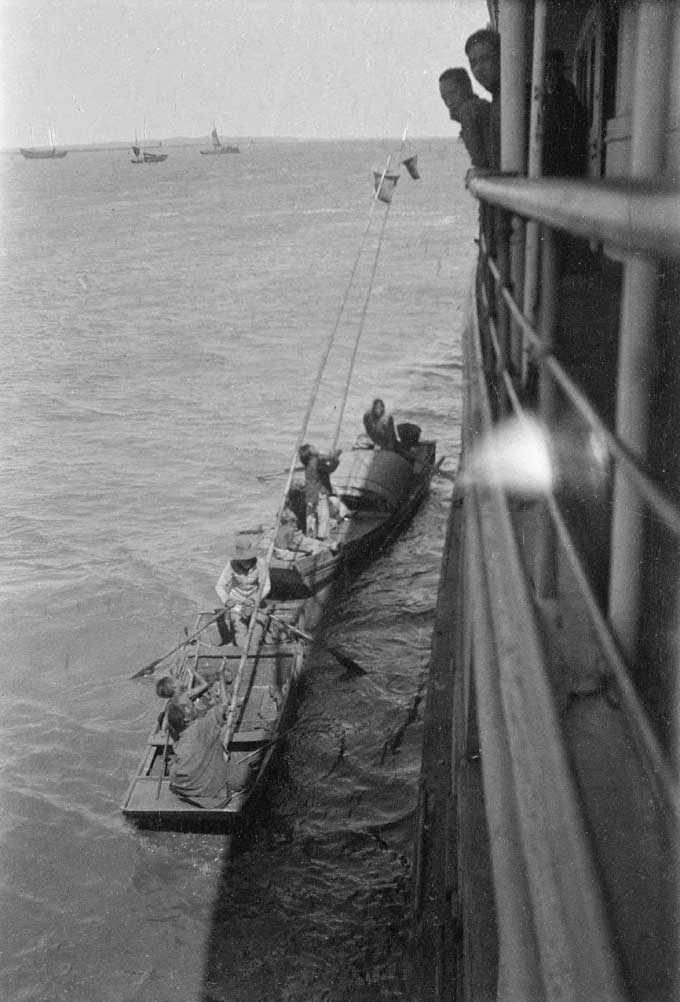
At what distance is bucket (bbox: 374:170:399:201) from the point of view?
14.5 m

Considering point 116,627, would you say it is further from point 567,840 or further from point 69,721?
point 567,840

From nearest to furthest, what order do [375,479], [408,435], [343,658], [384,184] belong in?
[343,658], [384,184], [375,479], [408,435]

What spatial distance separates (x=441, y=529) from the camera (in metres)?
19.7

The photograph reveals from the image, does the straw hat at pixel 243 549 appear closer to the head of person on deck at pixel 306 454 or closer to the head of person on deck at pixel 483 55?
the head of person on deck at pixel 306 454

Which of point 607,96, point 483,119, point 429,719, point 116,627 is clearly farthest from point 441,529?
point 483,119

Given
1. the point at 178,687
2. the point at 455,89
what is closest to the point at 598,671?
the point at 455,89

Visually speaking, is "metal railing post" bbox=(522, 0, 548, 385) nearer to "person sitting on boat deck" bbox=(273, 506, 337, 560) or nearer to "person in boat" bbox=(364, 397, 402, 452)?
"person sitting on boat deck" bbox=(273, 506, 337, 560)

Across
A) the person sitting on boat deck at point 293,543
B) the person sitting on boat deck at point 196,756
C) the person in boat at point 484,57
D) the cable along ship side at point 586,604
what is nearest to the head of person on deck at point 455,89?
the person in boat at point 484,57

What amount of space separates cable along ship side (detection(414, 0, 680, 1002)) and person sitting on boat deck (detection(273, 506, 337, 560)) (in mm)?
11826

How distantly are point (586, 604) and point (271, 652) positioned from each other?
36.5 ft

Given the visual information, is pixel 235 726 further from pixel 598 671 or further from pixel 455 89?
pixel 598 671

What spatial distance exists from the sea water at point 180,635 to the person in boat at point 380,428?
1907mm

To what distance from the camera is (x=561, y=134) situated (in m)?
3.49

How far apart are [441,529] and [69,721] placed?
8563mm
